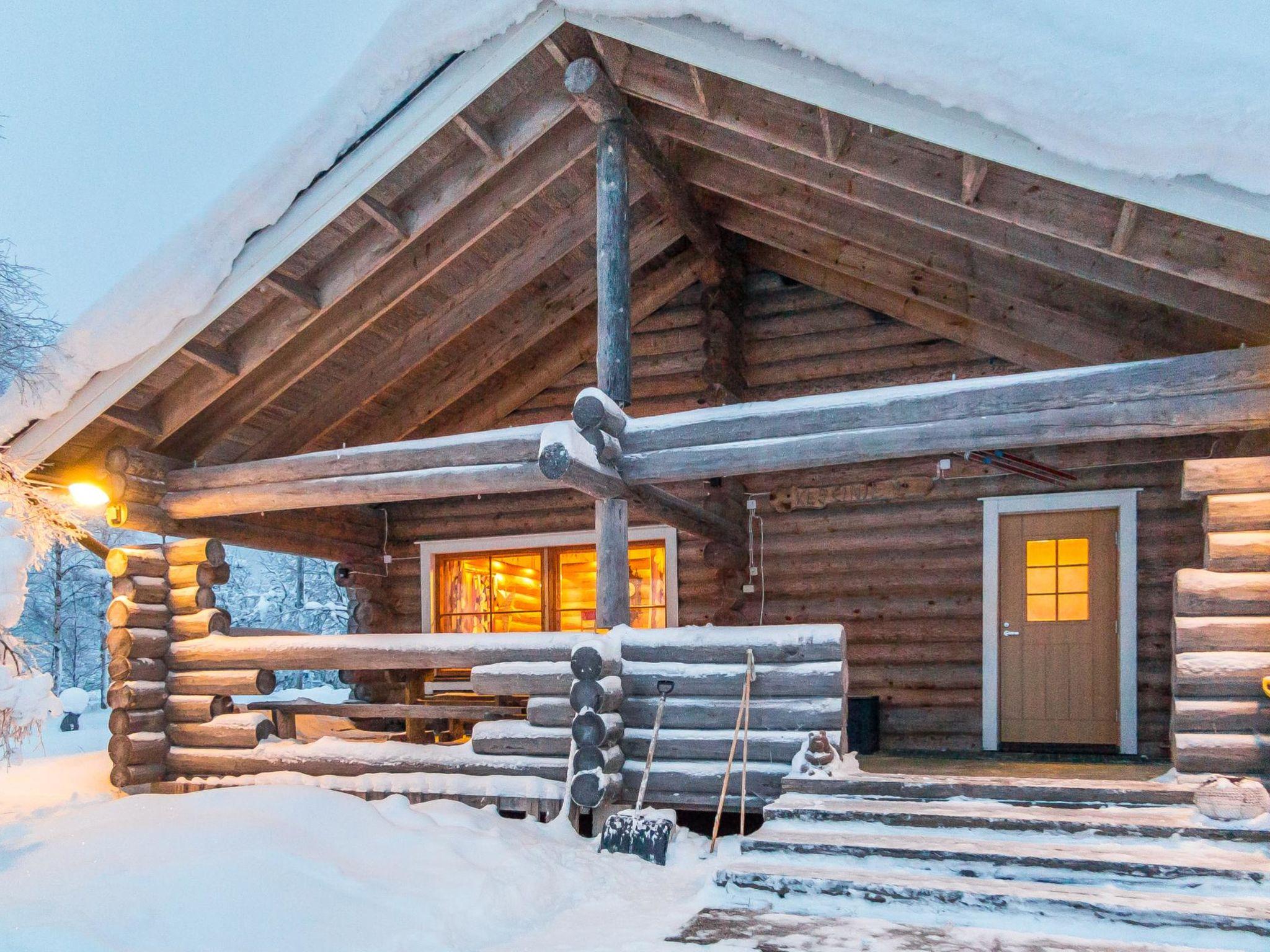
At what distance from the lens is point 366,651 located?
25.8 feet

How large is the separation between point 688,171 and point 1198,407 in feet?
15.4

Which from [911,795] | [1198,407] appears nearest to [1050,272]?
[1198,407]

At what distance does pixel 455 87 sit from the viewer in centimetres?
689

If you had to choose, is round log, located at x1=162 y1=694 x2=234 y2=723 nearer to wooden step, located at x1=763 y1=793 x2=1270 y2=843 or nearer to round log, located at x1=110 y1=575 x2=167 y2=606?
round log, located at x1=110 y1=575 x2=167 y2=606

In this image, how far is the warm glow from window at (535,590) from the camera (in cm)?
1102

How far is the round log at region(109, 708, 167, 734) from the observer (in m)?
8.19

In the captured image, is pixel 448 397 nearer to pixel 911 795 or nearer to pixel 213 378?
pixel 213 378

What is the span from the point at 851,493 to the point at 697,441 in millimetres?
3563

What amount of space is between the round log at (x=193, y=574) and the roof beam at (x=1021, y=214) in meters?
5.46

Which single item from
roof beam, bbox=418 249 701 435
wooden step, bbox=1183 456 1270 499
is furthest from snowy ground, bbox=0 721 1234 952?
roof beam, bbox=418 249 701 435

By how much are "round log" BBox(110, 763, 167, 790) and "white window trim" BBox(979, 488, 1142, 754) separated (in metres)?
7.57

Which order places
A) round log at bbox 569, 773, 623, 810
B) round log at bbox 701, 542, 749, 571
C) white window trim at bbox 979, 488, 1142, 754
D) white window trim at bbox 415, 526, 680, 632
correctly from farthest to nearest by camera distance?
white window trim at bbox 415, 526, 680, 632, round log at bbox 701, 542, 749, 571, white window trim at bbox 979, 488, 1142, 754, round log at bbox 569, 773, 623, 810

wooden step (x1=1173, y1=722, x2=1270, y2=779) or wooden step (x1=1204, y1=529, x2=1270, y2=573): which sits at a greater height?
wooden step (x1=1204, y1=529, x2=1270, y2=573)

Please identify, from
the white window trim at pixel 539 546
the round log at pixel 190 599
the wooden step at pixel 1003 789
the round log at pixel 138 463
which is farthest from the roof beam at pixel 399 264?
the wooden step at pixel 1003 789
